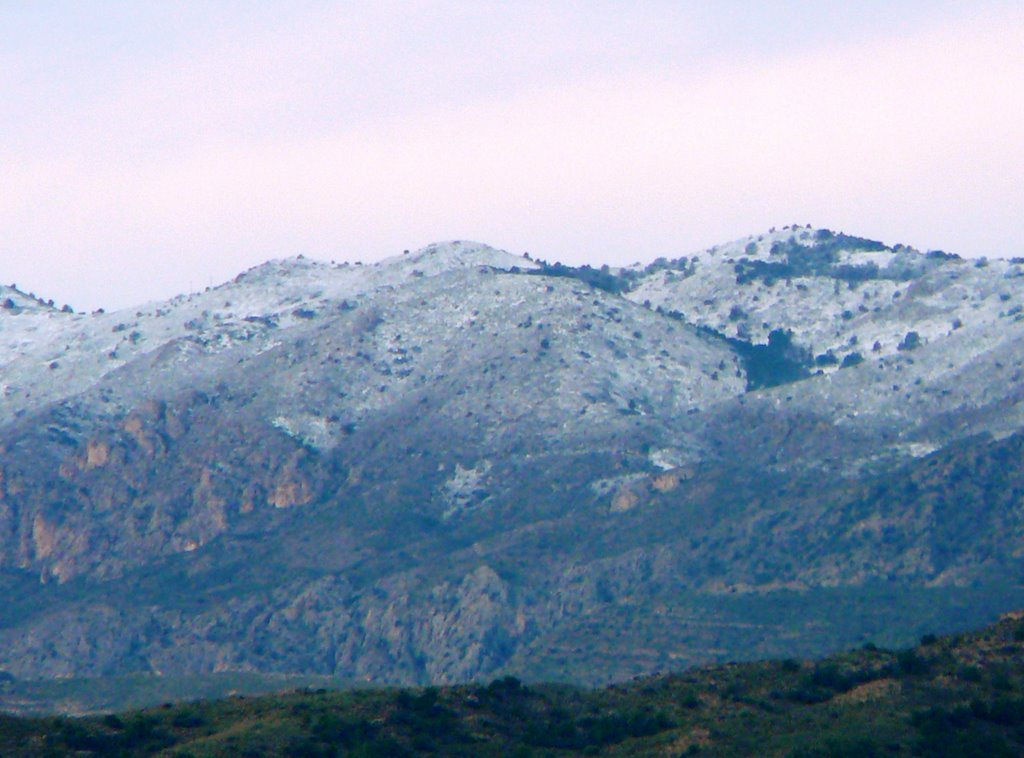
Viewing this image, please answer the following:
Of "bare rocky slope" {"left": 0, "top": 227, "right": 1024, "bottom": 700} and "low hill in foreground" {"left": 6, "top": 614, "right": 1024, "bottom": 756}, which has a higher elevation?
"bare rocky slope" {"left": 0, "top": 227, "right": 1024, "bottom": 700}

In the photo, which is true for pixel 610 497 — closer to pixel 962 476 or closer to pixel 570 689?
pixel 962 476

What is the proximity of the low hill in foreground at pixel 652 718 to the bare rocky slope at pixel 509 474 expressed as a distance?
48406 mm

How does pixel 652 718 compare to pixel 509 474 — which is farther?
pixel 509 474

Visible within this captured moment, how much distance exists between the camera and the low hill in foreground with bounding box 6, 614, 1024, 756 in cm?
5662

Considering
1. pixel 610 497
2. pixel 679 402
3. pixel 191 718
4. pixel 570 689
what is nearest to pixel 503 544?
pixel 610 497

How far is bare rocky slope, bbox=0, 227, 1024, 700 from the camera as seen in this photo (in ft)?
436

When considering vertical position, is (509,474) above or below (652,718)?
above

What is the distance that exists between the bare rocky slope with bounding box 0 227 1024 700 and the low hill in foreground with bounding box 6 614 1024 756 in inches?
1906

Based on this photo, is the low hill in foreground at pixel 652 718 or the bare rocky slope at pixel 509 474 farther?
the bare rocky slope at pixel 509 474

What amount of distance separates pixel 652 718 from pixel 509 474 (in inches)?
3788

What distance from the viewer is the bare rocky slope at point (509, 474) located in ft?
436

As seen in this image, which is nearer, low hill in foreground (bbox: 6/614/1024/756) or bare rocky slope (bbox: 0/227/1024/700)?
low hill in foreground (bbox: 6/614/1024/756)

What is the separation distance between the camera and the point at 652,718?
6197cm

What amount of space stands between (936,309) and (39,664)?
89.4 meters
